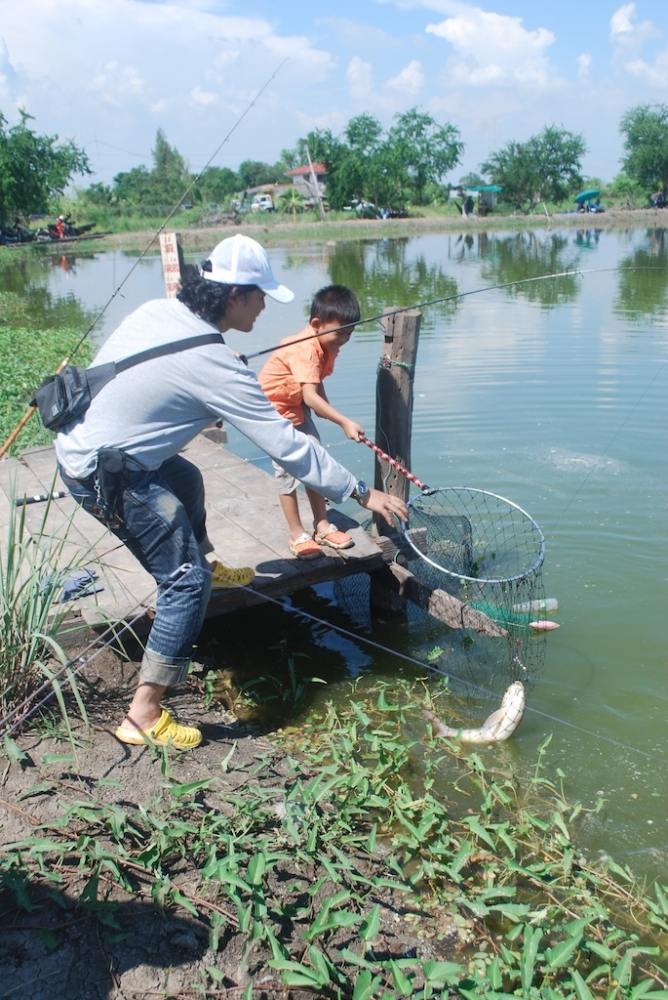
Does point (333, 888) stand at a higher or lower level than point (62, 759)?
lower

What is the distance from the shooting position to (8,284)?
27703 millimetres

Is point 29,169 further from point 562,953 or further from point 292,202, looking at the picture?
point 562,953

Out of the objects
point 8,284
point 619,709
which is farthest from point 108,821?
point 8,284

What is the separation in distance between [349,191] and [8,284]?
3887 centimetres

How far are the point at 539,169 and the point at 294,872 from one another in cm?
7256

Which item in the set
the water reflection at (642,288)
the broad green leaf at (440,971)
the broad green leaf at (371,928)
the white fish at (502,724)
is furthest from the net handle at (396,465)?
the water reflection at (642,288)

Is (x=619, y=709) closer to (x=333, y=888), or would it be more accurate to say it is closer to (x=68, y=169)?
(x=333, y=888)

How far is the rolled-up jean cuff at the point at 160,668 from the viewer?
3.27m

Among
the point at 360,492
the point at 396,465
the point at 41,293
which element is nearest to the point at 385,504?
the point at 360,492

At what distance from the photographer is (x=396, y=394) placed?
464cm

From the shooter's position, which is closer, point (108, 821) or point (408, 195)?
point (108, 821)

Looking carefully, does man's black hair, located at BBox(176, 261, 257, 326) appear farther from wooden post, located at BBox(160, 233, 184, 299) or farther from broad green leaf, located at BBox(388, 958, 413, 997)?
wooden post, located at BBox(160, 233, 184, 299)

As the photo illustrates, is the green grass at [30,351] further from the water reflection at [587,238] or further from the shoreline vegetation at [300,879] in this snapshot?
the water reflection at [587,238]

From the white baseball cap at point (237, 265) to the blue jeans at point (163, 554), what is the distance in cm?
82
